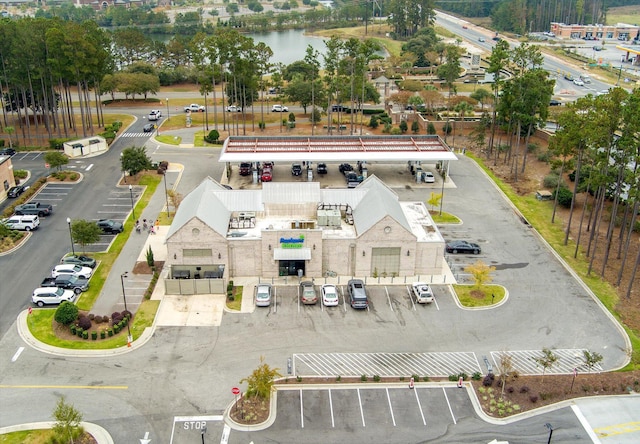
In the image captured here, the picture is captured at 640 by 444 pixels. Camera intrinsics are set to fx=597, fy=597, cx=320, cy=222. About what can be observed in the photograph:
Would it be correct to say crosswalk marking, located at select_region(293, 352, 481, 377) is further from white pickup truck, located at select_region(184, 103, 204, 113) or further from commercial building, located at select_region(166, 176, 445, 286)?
white pickup truck, located at select_region(184, 103, 204, 113)

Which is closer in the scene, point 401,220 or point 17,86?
point 401,220

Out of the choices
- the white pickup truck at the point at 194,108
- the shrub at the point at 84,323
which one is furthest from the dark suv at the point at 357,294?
the white pickup truck at the point at 194,108

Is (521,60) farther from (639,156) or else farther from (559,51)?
(559,51)

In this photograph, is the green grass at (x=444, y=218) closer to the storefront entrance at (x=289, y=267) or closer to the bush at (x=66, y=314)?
the storefront entrance at (x=289, y=267)

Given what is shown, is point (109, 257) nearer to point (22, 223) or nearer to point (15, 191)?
point (22, 223)

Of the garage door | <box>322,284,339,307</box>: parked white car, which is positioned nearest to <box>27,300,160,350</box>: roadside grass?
<box>322,284,339,307</box>: parked white car

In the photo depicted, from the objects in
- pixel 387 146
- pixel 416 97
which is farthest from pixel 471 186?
pixel 416 97

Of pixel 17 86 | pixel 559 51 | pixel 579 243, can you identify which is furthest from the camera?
pixel 559 51
